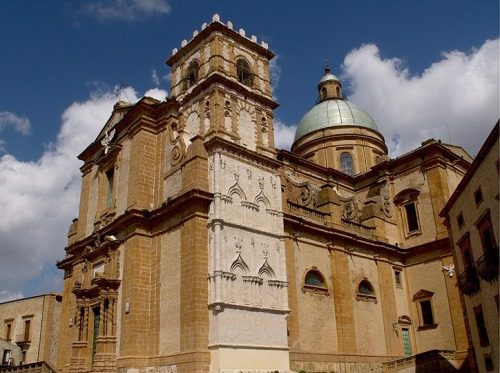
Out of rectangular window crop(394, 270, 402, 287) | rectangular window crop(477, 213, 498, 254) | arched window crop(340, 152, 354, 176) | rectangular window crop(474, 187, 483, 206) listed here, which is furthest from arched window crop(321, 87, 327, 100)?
rectangular window crop(477, 213, 498, 254)

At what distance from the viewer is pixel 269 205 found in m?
24.9

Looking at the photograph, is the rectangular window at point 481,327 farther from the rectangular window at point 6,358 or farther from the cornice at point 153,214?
the rectangular window at point 6,358

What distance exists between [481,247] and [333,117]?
2454 cm

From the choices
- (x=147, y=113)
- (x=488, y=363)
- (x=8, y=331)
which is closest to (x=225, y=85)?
(x=147, y=113)

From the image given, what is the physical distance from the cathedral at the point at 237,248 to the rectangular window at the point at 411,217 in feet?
0.30

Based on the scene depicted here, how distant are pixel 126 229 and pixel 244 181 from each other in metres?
6.02

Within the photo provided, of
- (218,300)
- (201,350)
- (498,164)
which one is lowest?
(201,350)

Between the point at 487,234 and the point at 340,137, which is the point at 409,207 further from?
the point at 487,234

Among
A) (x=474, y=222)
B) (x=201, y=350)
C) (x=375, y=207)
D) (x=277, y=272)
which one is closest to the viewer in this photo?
(x=201, y=350)

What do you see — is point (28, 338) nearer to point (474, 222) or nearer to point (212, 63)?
point (212, 63)

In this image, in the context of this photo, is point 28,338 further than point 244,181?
Yes

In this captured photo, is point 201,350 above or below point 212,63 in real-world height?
below

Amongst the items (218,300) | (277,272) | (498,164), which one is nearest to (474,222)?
(498,164)

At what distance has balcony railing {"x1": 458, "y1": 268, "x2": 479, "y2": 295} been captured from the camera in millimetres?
22312
